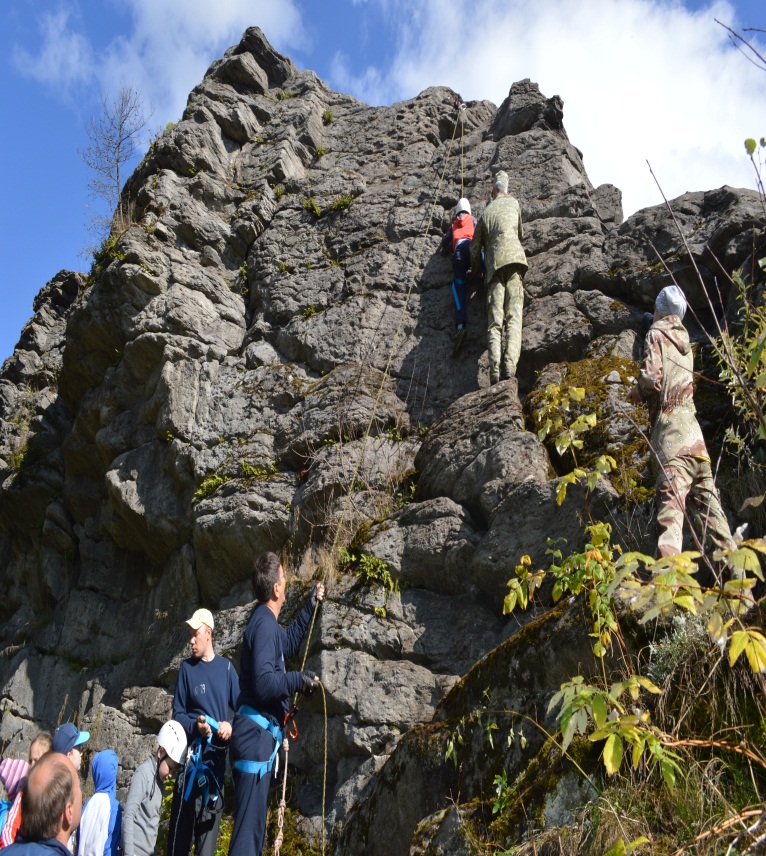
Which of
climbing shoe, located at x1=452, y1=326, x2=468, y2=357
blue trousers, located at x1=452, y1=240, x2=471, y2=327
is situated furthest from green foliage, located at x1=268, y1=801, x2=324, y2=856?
blue trousers, located at x1=452, y1=240, x2=471, y2=327

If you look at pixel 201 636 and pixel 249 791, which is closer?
pixel 249 791

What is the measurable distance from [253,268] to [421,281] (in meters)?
2.46

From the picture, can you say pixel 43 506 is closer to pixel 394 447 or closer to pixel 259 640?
pixel 394 447

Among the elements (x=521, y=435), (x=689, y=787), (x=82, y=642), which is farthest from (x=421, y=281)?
(x=689, y=787)

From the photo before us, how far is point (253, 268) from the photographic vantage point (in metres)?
11.2

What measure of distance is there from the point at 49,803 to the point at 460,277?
7533 millimetres

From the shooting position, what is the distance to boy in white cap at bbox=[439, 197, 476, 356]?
9.40m

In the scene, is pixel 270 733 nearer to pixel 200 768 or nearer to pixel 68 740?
pixel 200 768

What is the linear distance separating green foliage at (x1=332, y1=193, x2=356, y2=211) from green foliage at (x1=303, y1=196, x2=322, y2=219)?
0.74 ft

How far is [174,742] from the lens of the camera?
5000 millimetres

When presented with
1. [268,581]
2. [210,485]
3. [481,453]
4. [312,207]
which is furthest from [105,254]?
[268,581]

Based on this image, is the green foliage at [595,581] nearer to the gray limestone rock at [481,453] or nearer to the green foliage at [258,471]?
the gray limestone rock at [481,453]

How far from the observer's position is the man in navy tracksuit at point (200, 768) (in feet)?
16.2

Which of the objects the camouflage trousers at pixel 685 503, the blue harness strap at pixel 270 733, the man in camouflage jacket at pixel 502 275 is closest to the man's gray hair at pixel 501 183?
the man in camouflage jacket at pixel 502 275
